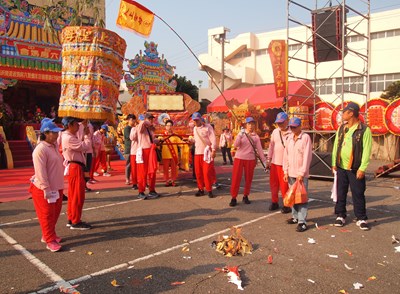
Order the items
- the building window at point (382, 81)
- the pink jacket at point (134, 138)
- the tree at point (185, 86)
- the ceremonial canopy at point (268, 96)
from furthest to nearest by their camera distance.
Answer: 1. the tree at point (185, 86)
2. the building window at point (382, 81)
3. the ceremonial canopy at point (268, 96)
4. the pink jacket at point (134, 138)

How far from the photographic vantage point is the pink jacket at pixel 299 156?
4.95m

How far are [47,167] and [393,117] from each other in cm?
1482

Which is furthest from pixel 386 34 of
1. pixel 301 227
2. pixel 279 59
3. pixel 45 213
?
pixel 45 213

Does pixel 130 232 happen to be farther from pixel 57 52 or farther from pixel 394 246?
pixel 57 52

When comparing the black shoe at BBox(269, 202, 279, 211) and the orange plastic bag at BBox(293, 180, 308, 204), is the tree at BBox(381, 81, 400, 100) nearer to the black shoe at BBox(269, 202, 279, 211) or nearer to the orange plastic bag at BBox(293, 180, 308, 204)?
the black shoe at BBox(269, 202, 279, 211)

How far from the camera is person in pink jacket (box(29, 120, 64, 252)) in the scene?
4066 mm

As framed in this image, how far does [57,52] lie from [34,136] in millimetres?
5369

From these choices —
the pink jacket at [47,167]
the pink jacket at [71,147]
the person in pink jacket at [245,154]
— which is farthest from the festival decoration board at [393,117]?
the pink jacket at [47,167]

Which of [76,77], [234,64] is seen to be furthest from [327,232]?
[234,64]

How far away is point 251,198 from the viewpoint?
7219 millimetres

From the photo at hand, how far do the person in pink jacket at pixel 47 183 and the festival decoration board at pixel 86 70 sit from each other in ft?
3.54

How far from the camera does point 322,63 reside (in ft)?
101

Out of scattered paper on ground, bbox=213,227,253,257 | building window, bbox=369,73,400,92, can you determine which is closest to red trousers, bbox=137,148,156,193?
scattered paper on ground, bbox=213,227,253,257

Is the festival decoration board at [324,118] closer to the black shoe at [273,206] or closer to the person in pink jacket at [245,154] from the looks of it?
the person in pink jacket at [245,154]
